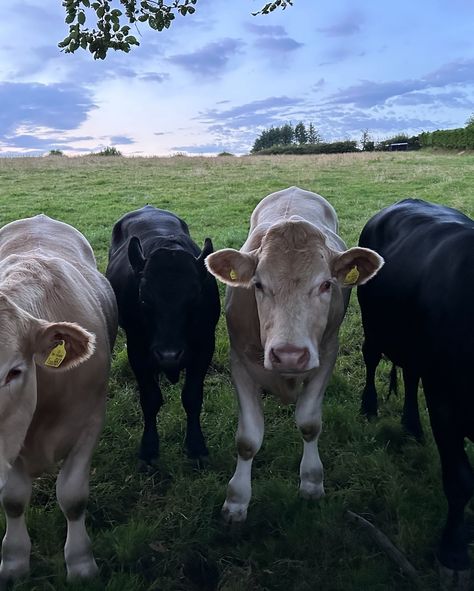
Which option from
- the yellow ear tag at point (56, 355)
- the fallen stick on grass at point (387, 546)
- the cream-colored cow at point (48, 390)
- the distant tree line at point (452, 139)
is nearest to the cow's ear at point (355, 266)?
the fallen stick on grass at point (387, 546)

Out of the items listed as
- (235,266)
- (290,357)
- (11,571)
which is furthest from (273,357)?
(11,571)

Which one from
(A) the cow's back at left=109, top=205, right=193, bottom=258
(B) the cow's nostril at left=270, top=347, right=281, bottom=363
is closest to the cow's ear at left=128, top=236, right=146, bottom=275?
(A) the cow's back at left=109, top=205, right=193, bottom=258

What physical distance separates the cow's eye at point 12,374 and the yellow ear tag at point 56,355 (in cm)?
17

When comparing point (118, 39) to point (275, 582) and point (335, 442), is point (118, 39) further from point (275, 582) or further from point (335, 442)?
point (275, 582)

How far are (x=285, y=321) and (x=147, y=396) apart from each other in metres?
1.53

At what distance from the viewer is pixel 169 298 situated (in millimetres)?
4074

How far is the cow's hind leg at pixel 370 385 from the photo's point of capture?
4914 millimetres

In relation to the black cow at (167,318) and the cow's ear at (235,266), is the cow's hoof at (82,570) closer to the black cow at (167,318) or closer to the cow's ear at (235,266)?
the black cow at (167,318)

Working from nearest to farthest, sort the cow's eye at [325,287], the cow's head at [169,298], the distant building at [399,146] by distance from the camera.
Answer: the cow's eye at [325,287] < the cow's head at [169,298] < the distant building at [399,146]

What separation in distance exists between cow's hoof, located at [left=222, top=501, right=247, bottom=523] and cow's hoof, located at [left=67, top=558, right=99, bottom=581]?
0.81 meters

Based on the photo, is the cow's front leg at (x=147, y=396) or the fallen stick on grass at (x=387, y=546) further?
the cow's front leg at (x=147, y=396)

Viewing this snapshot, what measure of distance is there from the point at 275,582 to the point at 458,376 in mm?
1441

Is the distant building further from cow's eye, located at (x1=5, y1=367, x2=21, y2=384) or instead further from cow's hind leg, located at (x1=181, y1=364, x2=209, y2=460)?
cow's eye, located at (x1=5, y1=367, x2=21, y2=384)

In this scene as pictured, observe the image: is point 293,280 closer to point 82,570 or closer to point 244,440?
point 244,440
